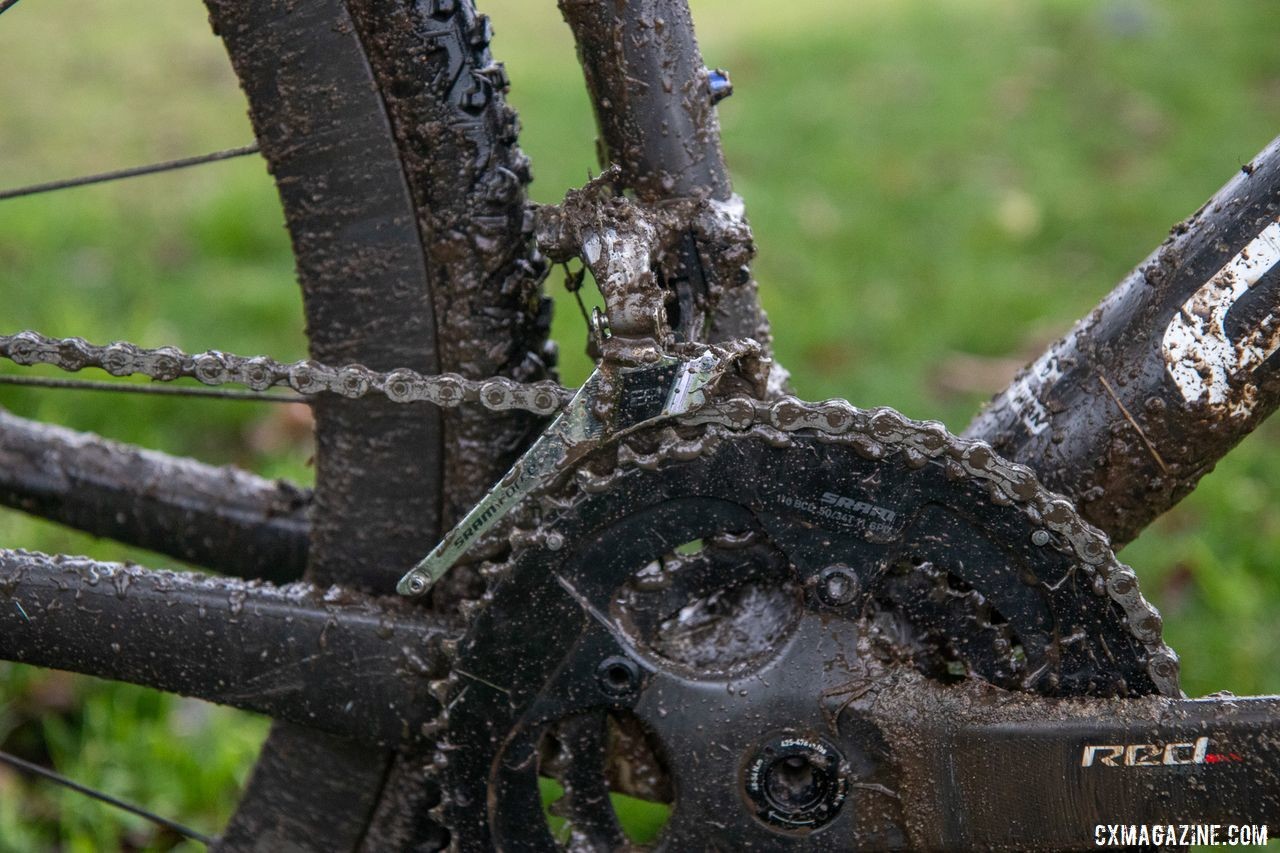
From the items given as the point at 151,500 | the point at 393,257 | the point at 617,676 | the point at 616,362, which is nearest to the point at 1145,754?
the point at 617,676

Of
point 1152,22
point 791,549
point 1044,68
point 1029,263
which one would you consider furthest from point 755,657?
point 1152,22

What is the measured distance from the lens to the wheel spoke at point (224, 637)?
1253 millimetres

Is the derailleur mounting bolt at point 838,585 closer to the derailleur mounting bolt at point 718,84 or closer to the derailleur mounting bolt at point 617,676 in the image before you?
the derailleur mounting bolt at point 617,676

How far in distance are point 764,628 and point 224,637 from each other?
0.53 meters

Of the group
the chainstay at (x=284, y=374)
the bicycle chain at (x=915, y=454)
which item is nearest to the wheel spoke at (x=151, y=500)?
the chainstay at (x=284, y=374)

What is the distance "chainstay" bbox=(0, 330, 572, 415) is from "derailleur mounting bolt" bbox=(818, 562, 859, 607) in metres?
0.29

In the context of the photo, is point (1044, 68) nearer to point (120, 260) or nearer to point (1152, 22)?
point (1152, 22)

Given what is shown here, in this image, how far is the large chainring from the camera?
1104 mm

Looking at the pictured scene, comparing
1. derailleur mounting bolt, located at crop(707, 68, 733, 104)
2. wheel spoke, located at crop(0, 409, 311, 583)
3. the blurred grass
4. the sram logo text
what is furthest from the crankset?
the blurred grass

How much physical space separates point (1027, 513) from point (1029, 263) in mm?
2535

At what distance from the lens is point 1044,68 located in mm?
4496

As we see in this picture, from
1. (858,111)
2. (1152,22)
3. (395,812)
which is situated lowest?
(395,812)

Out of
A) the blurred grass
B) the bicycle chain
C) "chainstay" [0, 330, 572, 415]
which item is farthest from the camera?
the blurred grass

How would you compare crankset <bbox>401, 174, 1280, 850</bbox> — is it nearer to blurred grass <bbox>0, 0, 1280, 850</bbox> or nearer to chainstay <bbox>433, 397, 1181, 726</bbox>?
chainstay <bbox>433, 397, 1181, 726</bbox>
